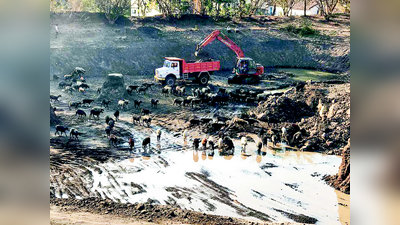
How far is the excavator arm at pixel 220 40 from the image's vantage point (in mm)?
14547

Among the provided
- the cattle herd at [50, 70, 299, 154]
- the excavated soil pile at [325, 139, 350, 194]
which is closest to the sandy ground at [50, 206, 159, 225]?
the cattle herd at [50, 70, 299, 154]

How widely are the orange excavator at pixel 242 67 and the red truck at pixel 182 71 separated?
61 centimetres

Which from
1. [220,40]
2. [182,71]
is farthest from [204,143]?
[220,40]

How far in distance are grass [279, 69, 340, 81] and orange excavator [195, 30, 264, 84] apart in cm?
108

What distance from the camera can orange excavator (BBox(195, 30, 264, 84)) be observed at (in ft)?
47.0

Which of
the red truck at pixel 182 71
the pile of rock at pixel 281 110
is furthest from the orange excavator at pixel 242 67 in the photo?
the pile of rock at pixel 281 110

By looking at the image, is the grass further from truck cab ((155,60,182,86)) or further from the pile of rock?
truck cab ((155,60,182,86))

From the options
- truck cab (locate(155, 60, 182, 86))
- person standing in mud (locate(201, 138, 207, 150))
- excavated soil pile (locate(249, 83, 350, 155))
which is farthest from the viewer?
truck cab (locate(155, 60, 182, 86))

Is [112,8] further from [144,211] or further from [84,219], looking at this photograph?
[84,219]

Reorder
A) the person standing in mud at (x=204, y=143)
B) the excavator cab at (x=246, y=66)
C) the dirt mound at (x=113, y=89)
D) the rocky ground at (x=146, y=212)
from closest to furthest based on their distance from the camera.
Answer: the rocky ground at (x=146, y=212) → the person standing in mud at (x=204, y=143) → the dirt mound at (x=113, y=89) → the excavator cab at (x=246, y=66)

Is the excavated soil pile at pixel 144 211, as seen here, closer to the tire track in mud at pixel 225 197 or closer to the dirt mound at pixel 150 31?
the tire track in mud at pixel 225 197

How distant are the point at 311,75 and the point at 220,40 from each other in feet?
11.6
